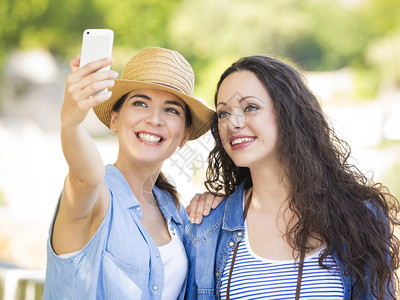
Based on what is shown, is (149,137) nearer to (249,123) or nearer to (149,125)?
(149,125)

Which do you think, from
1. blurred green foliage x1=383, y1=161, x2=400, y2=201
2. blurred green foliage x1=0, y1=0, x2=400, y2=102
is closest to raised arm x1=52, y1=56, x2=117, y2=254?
blurred green foliage x1=383, y1=161, x2=400, y2=201

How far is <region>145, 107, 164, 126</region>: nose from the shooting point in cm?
240

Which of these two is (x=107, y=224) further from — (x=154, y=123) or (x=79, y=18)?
(x=79, y=18)

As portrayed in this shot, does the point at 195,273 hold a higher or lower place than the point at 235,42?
lower

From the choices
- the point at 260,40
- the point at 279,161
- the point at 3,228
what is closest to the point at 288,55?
the point at 260,40

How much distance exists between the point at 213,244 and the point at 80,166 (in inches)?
37.4

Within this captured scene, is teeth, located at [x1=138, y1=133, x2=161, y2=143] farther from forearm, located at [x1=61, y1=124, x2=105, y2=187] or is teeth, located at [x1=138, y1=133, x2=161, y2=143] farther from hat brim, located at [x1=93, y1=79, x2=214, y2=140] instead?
forearm, located at [x1=61, y1=124, x2=105, y2=187]

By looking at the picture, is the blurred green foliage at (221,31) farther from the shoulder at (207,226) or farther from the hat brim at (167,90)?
the shoulder at (207,226)

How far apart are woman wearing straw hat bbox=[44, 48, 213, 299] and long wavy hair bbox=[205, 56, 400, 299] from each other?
344 mm

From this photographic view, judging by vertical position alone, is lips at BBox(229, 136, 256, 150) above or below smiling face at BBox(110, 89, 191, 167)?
below

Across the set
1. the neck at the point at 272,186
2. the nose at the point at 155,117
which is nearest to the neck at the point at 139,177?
the nose at the point at 155,117

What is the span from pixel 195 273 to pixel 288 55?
17.2 m

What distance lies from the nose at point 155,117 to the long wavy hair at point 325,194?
371mm

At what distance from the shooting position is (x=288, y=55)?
18.8m
